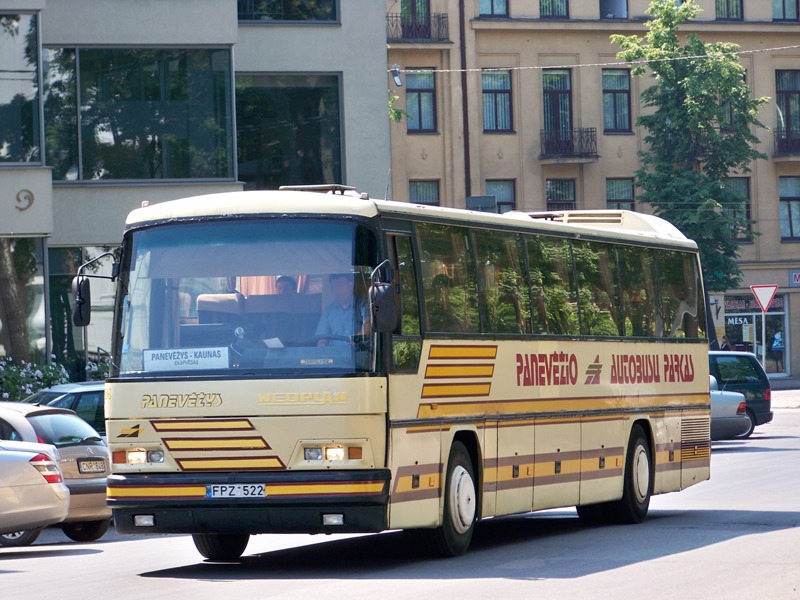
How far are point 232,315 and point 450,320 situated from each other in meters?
2.12

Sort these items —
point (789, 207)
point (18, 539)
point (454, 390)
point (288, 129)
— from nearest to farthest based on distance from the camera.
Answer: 1. point (454, 390)
2. point (18, 539)
3. point (288, 129)
4. point (789, 207)

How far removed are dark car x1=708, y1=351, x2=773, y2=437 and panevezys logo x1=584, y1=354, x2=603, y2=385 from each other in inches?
627

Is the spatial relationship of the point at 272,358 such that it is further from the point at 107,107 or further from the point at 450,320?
the point at 107,107

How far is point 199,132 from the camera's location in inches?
1193

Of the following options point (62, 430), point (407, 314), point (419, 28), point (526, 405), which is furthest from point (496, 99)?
point (407, 314)

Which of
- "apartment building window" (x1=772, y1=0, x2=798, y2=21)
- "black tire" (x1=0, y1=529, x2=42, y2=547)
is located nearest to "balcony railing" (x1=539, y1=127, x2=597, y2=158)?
"apartment building window" (x1=772, y1=0, x2=798, y2=21)

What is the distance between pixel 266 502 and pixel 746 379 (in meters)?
22.0

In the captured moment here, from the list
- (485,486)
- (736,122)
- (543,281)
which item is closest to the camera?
(485,486)

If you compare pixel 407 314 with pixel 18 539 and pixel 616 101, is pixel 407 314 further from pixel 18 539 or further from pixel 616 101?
pixel 616 101

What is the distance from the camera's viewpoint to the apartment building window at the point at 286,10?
107ft

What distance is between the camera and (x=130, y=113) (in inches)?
1174

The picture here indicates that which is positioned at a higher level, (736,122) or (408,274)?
(736,122)

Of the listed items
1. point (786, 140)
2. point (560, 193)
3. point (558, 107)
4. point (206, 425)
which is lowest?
point (206, 425)

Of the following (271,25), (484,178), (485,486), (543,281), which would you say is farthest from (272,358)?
(484,178)
